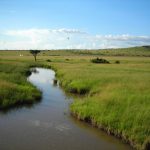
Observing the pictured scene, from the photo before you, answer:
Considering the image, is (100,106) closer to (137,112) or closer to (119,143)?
(137,112)

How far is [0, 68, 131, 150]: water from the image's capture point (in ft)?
50.4

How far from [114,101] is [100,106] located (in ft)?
4.15

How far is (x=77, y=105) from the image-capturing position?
22.0m

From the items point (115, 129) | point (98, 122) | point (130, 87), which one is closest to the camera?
point (115, 129)

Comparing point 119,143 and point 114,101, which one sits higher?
point 114,101

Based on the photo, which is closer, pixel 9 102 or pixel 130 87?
pixel 9 102

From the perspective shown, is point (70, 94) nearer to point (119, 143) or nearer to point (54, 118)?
point (54, 118)

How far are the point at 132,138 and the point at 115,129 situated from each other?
5.74 feet

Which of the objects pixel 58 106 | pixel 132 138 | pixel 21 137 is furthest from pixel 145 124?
pixel 58 106

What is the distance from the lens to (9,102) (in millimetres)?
23047

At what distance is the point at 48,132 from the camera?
685 inches

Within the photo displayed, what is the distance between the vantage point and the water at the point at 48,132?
15352 millimetres

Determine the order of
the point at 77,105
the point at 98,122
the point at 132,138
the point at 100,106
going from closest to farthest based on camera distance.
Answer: the point at 132,138 → the point at 98,122 → the point at 100,106 → the point at 77,105

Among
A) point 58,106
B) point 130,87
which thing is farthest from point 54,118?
point 130,87
